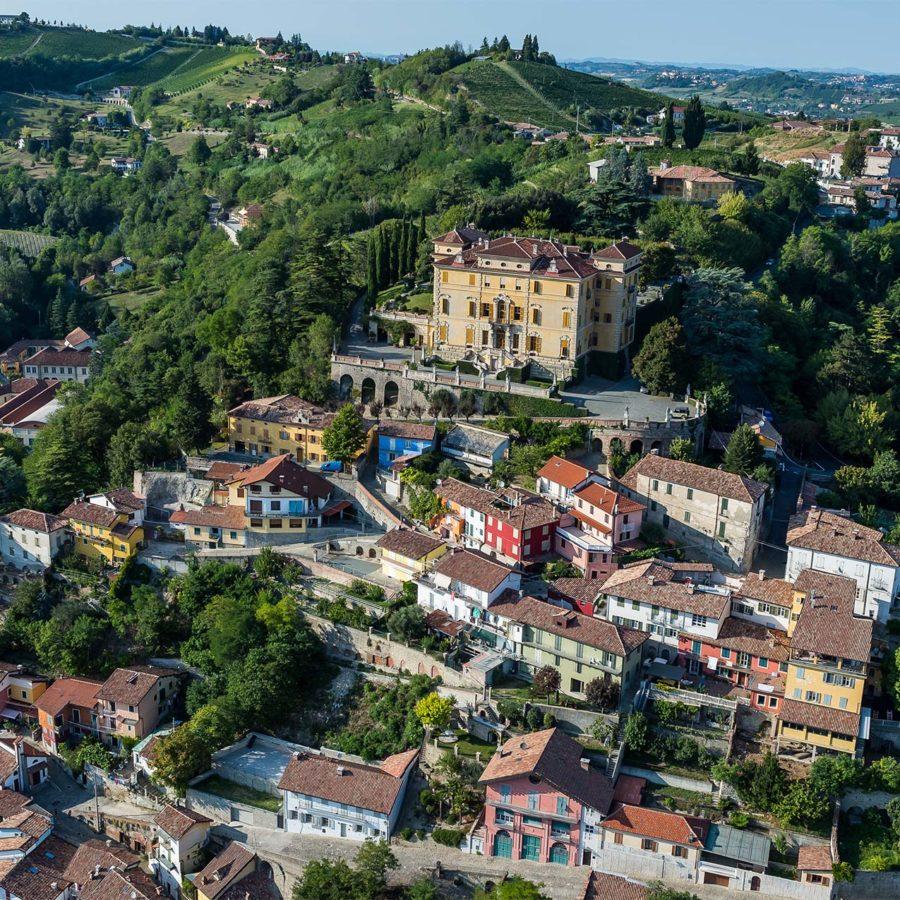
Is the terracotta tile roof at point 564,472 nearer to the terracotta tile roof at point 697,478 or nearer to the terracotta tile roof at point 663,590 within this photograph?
the terracotta tile roof at point 697,478

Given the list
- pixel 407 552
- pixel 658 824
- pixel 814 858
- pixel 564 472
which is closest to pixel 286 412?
pixel 407 552

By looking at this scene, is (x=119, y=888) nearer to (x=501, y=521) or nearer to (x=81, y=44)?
(x=501, y=521)

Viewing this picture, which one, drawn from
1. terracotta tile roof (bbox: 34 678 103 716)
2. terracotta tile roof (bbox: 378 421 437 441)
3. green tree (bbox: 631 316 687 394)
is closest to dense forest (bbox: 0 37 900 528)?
green tree (bbox: 631 316 687 394)

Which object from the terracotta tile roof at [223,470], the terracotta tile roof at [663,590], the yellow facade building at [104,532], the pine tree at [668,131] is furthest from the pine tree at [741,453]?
the pine tree at [668,131]

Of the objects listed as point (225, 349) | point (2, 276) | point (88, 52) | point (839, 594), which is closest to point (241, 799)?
point (839, 594)

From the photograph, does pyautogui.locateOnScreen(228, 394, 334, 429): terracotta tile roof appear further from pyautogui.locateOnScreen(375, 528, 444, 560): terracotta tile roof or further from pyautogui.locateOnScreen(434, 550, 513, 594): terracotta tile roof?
pyautogui.locateOnScreen(434, 550, 513, 594): terracotta tile roof

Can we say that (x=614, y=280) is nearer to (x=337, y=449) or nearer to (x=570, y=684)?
(x=337, y=449)
